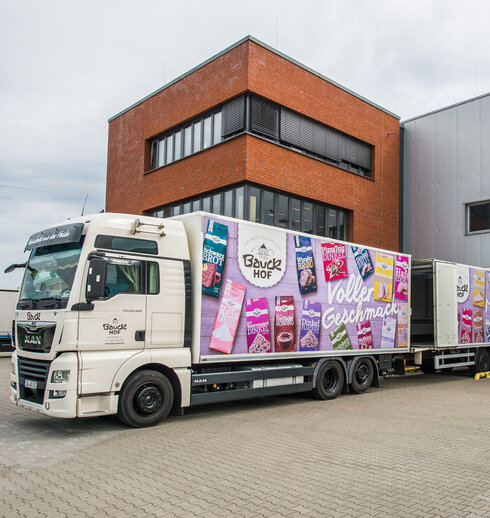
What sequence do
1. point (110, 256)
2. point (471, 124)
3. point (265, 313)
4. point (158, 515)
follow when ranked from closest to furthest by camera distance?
point (158, 515) → point (110, 256) → point (265, 313) → point (471, 124)

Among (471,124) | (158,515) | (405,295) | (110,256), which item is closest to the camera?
(158,515)

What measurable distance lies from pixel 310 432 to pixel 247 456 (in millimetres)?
1691

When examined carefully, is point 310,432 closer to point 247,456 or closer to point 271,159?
point 247,456

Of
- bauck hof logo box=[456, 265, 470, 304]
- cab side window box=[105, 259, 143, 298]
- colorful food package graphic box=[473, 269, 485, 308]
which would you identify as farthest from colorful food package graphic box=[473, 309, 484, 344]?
cab side window box=[105, 259, 143, 298]

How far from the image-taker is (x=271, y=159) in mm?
16750

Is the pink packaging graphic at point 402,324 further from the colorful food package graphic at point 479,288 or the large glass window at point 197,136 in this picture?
the large glass window at point 197,136

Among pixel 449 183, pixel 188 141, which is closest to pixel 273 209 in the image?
pixel 188 141

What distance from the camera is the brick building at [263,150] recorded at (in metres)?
16.6

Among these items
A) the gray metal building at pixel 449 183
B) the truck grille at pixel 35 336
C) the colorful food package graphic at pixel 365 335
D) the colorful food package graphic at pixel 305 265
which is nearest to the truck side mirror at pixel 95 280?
the truck grille at pixel 35 336

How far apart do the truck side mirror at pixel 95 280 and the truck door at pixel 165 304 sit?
34.7 inches

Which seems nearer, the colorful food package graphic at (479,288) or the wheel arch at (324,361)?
the wheel arch at (324,361)

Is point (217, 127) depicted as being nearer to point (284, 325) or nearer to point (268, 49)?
point (268, 49)

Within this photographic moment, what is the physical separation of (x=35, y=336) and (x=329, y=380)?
6237mm

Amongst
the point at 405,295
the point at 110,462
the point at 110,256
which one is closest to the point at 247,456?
the point at 110,462
